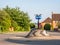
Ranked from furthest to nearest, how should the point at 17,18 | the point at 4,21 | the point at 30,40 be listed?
Result: the point at 17,18 < the point at 4,21 < the point at 30,40

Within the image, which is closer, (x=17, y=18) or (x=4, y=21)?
(x=4, y=21)

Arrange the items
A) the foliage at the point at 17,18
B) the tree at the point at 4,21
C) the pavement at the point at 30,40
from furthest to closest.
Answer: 1. the foliage at the point at 17,18
2. the tree at the point at 4,21
3. the pavement at the point at 30,40

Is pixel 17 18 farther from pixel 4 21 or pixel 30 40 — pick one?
pixel 30 40

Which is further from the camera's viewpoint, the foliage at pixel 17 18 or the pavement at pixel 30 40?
the foliage at pixel 17 18

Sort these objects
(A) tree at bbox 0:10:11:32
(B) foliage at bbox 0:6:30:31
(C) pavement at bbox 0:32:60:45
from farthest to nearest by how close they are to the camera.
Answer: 1. (B) foliage at bbox 0:6:30:31
2. (A) tree at bbox 0:10:11:32
3. (C) pavement at bbox 0:32:60:45

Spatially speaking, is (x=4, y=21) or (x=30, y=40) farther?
(x=4, y=21)

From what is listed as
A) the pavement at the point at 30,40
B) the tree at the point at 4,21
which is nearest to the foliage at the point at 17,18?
the tree at the point at 4,21

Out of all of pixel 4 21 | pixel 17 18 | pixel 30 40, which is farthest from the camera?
pixel 17 18

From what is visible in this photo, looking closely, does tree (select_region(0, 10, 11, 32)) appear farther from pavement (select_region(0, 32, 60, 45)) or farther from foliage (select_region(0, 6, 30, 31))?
pavement (select_region(0, 32, 60, 45))

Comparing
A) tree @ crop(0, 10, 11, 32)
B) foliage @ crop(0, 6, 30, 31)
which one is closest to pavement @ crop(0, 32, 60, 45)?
tree @ crop(0, 10, 11, 32)

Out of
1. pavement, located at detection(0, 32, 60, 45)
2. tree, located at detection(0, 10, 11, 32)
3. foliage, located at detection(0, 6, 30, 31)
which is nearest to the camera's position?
pavement, located at detection(0, 32, 60, 45)

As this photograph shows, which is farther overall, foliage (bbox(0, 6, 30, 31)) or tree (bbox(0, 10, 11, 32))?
foliage (bbox(0, 6, 30, 31))

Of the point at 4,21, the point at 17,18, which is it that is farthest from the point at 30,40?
the point at 17,18

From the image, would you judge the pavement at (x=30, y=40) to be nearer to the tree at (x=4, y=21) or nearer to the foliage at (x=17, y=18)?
the tree at (x=4, y=21)
